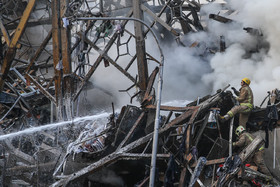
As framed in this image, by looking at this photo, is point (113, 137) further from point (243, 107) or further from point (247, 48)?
point (247, 48)

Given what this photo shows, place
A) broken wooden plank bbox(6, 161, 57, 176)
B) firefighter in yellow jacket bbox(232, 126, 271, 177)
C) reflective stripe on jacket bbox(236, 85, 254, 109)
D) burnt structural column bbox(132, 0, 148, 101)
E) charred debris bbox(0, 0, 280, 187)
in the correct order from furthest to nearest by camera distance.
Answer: burnt structural column bbox(132, 0, 148, 101) < reflective stripe on jacket bbox(236, 85, 254, 109) < broken wooden plank bbox(6, 161, 57, 176) < firefighter in yellow jacket bbox(232, 126, 271, 177) < charred debris bbox(0, 0, 280, 187)

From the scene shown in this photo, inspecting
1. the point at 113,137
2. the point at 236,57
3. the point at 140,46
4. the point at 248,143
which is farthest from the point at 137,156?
the point at 236,57

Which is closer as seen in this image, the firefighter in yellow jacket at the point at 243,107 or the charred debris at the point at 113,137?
the charred debris at the point at 113,137

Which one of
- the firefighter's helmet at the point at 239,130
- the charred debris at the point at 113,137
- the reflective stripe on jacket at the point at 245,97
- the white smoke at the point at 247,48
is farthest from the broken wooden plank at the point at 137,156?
the white smoke at the point at 247,48

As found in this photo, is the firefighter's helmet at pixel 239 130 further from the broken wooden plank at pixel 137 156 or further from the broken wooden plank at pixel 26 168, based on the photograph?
the broken wooden plank at pixel 26 168

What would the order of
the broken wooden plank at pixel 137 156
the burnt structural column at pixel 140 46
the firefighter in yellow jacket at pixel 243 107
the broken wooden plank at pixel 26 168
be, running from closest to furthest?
1. the broken wooden plank at pixel 137 156
2. the firefighter in yellow jacket at pixel 243 107
3. the broken wooden plank at pixel 26 168
4. the burnt structural column at pixel 140 46

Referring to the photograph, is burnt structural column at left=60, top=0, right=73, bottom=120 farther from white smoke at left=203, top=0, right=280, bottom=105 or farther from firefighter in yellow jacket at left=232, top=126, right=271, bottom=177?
white smoke at left=203, top=0, right=280, bottom=105

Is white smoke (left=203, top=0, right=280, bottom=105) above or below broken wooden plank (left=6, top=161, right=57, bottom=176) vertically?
above

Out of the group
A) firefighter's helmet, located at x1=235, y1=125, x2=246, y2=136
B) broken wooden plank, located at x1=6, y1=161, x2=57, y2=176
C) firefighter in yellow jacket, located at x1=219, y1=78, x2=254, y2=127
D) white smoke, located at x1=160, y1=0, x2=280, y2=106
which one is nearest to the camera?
firefighter's helmet, located at x1=235, y1=125, x2=246, y2=136

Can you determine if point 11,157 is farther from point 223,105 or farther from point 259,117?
point 259,117

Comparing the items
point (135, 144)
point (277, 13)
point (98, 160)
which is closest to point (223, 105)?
point (135, 144)

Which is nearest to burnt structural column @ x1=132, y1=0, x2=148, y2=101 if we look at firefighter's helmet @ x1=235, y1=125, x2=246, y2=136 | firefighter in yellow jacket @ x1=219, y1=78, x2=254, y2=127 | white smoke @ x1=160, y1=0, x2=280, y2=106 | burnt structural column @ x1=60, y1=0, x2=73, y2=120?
burnt structural column @ x1=60, y1=0, x2=73, y2=120

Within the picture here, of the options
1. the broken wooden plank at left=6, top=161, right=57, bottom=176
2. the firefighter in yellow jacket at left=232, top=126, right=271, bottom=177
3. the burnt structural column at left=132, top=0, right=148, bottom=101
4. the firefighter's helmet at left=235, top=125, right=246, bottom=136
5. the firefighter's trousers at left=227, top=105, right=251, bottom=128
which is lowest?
the broken wooden plank at left=6, top=161, right=57, bottom=176

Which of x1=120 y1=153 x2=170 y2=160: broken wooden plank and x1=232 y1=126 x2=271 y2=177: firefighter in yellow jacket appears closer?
x1=120 y1=153 x2=170 y2=160: broken wooden plank
